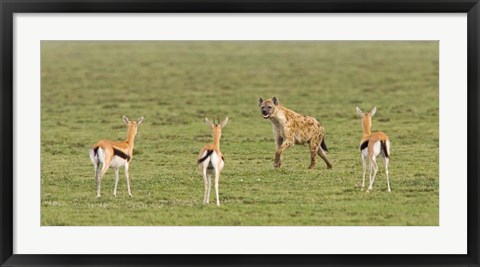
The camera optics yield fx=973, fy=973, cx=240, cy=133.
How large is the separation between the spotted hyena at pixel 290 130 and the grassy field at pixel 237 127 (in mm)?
248

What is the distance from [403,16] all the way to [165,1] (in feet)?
6.49

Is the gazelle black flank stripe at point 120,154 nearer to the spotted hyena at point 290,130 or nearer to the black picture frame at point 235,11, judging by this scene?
the black picture frame at point 235,11

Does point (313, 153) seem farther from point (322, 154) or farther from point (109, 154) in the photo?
point (109, 154)

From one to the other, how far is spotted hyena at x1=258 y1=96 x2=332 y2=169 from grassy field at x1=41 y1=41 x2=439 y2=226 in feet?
0.81

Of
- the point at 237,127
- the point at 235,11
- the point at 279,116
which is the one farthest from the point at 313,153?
the point at 237,127

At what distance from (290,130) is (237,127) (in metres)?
4.87

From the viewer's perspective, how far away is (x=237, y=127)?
1684cm

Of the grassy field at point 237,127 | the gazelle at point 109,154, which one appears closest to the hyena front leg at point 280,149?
the grassy field at point 237,127

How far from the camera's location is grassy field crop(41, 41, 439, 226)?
9484 mm

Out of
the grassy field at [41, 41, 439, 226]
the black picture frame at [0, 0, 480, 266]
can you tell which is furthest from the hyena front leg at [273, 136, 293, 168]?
the black picture frame at [0, 0, 480, 266]

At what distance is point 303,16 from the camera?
26.0 feet

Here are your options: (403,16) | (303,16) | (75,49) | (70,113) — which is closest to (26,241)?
(303,16)

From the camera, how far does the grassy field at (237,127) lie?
31.1 feet

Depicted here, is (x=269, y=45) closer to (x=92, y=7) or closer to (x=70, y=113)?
(x=70, y=113)
